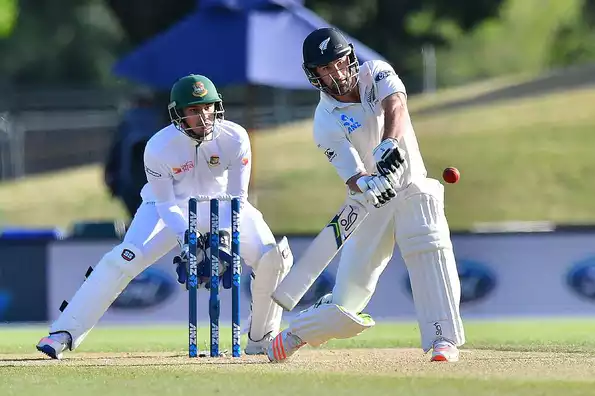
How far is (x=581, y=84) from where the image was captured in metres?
23.8

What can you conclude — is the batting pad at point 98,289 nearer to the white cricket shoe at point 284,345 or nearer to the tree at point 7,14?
the white cricket shoe at point 284,345

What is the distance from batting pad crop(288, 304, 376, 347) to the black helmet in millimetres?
1157

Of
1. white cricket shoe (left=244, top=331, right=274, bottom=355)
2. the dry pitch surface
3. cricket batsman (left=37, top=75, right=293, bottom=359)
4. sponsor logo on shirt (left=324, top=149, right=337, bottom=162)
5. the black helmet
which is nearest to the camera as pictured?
the dry pitch surface

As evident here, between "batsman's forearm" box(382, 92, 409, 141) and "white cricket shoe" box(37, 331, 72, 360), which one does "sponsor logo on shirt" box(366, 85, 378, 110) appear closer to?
"batsman's forearm" box(382, 92, 409, 141)

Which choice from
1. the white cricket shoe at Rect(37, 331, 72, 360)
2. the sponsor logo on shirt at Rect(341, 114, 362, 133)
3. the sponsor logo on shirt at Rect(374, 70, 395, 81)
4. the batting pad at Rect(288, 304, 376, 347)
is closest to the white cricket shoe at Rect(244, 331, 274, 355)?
the batting pad at Rect(288, 304, 376, 347)

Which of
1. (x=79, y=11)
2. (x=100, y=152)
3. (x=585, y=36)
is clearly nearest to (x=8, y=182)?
(x=100, y=152)

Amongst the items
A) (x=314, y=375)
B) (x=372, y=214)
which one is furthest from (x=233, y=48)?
(x=314, y=375)

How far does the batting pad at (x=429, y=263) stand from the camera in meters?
6.94

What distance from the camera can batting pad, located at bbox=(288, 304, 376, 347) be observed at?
700 cm

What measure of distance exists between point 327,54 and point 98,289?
6.26 ft

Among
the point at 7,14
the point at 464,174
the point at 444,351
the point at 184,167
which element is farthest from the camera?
the point at 7,14

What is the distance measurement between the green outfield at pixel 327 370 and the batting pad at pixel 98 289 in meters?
0.20

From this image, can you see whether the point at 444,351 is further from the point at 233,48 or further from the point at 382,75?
the point at 233,48

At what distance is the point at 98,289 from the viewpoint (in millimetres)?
7586
